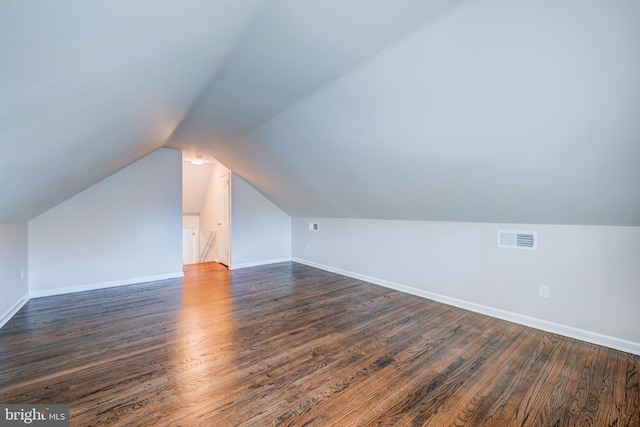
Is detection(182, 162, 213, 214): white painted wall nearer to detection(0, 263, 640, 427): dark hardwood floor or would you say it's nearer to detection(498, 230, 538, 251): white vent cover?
detection(0, 263, 640, 427): dark hardwood floor

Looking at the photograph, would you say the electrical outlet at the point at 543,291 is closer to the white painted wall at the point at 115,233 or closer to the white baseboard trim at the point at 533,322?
the white baseboard trim at the point at 533,322

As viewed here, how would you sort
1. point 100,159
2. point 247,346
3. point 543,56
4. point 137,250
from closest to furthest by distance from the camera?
point 543,56
point 247,346
point 100,159
point 137,250

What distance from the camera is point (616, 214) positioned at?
2.42 m

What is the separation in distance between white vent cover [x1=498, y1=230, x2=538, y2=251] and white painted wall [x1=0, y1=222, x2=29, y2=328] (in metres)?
5.52

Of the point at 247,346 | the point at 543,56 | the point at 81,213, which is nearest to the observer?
the point at 543,56

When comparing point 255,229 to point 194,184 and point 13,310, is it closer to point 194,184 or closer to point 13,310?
point 194,184

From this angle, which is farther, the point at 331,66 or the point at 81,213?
the point at 81,213

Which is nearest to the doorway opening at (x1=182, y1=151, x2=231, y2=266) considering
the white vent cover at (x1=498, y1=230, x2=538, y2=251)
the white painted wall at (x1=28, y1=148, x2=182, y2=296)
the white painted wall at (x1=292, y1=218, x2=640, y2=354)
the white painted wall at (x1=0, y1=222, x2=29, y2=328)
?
the white painted wall at (x1=28, y1=148, x2=182, y2=296)

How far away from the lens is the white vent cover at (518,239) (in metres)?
3.02

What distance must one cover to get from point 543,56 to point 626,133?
80cm

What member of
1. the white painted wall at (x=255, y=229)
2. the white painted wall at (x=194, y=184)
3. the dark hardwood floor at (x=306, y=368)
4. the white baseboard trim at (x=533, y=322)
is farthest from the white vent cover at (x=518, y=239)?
the white painted wall at (x=194, y=184)

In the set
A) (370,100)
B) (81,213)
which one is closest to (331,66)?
(370,100)

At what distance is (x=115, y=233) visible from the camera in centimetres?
462

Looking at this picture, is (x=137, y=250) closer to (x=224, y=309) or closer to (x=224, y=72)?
(x=224, y=309)
